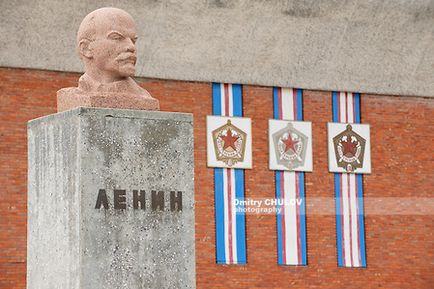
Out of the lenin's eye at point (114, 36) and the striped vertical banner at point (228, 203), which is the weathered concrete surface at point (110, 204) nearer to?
the lenin's eye at point (114, 36)

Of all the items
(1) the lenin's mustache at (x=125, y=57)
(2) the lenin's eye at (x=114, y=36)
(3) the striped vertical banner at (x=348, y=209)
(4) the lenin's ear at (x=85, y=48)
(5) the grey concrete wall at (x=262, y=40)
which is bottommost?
(3) the striped vertical banner at (x=348, y=209)

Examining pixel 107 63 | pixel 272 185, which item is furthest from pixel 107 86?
pixel 272 185

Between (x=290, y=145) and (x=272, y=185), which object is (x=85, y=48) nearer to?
(x=272, y=185)

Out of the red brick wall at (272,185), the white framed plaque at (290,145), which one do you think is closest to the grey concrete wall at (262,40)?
the red brick wall at (272,185)

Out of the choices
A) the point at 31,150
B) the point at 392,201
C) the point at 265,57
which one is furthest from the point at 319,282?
the point at 31,150

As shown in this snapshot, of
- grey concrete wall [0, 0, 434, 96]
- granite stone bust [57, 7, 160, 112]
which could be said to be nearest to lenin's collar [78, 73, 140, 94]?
granite stone bust [57, 7, 160, 112]

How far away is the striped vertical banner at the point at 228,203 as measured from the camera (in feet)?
64.9

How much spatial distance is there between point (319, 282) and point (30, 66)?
19.8ft

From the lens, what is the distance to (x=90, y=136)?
384 inches

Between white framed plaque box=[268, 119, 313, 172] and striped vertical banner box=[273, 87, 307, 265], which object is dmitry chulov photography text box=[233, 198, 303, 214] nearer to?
striped vertical banner box=[273, 87, 307, 265]

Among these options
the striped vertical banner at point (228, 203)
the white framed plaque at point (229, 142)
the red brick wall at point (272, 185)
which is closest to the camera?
the red brick wall at point (272, 185)

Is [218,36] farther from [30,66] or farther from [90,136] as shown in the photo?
[90,136]

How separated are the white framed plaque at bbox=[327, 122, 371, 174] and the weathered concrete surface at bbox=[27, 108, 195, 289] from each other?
1102 centimetres

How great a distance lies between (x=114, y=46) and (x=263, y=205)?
1029cm
